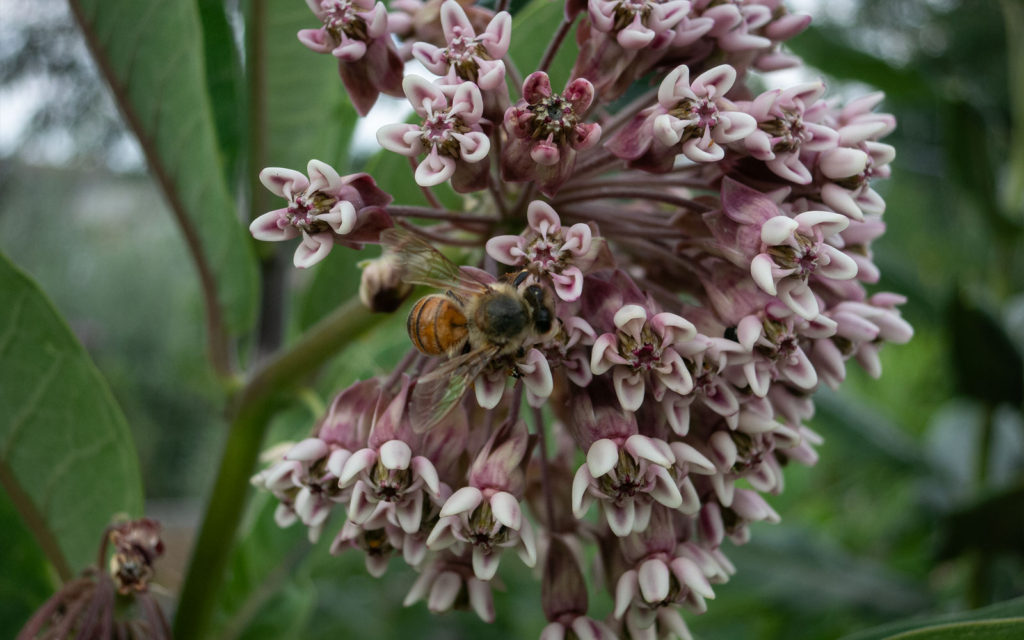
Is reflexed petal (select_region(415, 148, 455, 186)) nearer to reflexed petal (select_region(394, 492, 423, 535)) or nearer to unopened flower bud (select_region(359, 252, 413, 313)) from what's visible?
unopened flower bud (select_region(359, 252, 413, 313))

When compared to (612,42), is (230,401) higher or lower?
lower

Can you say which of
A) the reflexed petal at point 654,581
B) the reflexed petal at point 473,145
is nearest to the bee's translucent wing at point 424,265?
the reflexed petal at point 473,145

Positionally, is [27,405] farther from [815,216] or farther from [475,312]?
[815,216]

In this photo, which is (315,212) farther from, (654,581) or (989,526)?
(989,526)

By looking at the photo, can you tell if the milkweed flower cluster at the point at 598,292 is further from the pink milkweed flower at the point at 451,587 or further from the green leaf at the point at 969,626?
the green leaf at the point at 969,626

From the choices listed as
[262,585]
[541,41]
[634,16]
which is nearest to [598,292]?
[634,16]

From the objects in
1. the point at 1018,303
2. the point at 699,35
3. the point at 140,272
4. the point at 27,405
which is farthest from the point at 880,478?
the point at 140,272
